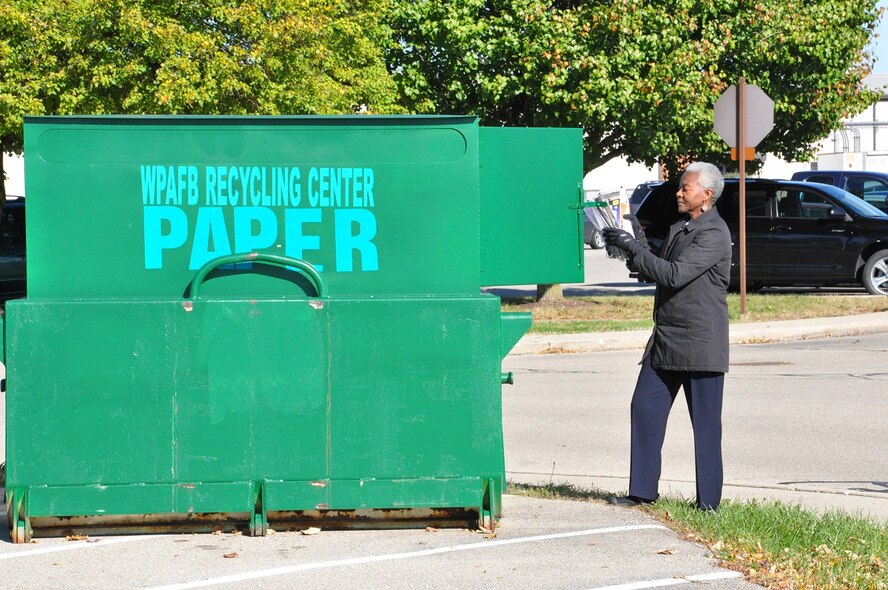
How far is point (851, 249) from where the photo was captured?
67.5ft

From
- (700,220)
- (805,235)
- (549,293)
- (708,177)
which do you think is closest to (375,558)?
(700,220)

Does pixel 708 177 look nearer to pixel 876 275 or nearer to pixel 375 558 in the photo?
pixel 375 558

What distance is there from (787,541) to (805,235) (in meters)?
15.8

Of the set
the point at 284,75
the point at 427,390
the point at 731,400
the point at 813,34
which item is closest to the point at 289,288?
the point at 427,390

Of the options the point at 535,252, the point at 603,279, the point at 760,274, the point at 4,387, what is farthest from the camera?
the point at 603,279

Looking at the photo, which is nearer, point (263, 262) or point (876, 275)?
point (263, 262)

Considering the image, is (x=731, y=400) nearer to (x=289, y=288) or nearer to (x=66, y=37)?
(x=289, y=288)

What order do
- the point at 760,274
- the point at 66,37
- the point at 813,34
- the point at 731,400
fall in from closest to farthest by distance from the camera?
1. the point at 731,400
2. the point at 66,37
3. the point at 813,34
4. the point at 760,274

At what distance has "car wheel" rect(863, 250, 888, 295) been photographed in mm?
20469

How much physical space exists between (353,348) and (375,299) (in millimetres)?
226

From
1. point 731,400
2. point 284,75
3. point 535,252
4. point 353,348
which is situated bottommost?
point 731,400

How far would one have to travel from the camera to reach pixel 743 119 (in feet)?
54.4

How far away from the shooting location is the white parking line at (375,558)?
16.6 feet

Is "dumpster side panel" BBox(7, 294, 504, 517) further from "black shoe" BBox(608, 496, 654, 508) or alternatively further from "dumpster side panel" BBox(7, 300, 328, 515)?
"black shoe" BBox(608, 496, 654, 508)
